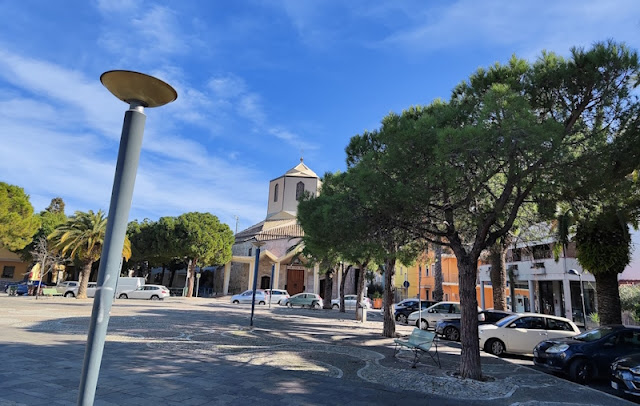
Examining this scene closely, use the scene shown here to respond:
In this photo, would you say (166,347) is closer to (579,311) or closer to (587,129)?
(587,129)

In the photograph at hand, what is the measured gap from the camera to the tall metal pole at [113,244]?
2971 millimetres

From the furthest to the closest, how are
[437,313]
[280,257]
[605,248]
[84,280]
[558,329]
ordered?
[280,257] < [84,280] < [437,313] < [605,248] < [558,329]

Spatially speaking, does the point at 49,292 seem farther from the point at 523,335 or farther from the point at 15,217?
the point at 523,335

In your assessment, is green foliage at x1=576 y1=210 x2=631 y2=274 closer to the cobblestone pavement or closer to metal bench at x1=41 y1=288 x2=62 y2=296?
the cobblestone pavement

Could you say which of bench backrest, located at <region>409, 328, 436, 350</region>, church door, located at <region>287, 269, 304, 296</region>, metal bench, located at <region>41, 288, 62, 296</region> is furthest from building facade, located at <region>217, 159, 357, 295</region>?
bench backrest, located at <region>409, 328, 436, 350</region>

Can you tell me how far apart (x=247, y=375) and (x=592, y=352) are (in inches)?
333

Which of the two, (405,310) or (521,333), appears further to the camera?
(405,310)

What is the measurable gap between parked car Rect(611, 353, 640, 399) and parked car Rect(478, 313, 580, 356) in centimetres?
543

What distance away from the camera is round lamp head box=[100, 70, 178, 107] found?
10.5 ft

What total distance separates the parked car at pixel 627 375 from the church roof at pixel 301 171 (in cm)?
4699

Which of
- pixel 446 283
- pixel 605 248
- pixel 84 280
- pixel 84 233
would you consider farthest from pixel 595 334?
pixel 446 283

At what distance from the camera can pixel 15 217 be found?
1262 inches

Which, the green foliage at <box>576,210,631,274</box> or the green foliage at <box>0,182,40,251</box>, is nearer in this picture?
the green foliage at <box>576,210,631,274</box>

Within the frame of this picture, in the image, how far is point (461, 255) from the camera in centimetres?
959
